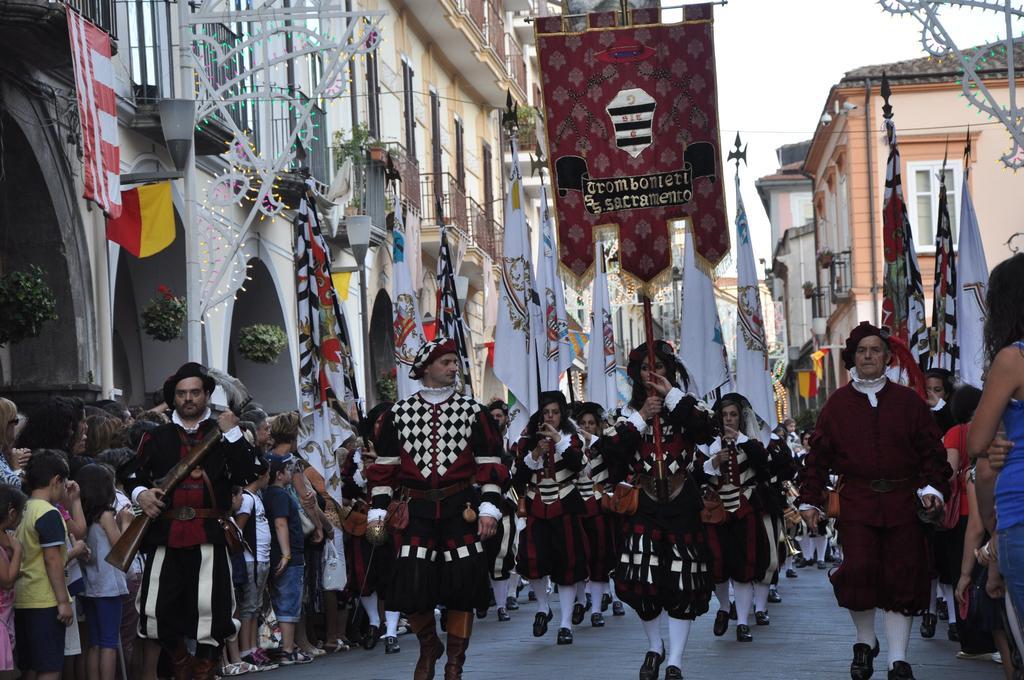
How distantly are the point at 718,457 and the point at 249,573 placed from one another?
3.47m

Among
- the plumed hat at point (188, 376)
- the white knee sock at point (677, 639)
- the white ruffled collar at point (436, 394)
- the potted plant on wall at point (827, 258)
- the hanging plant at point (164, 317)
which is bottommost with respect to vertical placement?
the white knee sock at point (677, 639)

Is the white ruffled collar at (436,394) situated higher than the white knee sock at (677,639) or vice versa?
the white ruffled collar at (436,394)

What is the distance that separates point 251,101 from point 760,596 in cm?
1133

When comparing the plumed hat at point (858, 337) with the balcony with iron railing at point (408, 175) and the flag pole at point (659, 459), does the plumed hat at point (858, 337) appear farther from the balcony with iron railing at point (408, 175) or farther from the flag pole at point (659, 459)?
the balcony with iron railing at point (408, 175)

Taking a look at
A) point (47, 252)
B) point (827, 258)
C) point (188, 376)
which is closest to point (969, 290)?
point (47, 252)

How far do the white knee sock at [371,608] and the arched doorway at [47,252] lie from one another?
382cm

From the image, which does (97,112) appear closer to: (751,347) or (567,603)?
(567,603)

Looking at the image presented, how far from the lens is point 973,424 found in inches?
244

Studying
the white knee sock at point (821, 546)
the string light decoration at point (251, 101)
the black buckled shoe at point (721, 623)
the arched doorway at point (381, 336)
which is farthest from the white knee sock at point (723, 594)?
the arched doorway at point (381, 336)

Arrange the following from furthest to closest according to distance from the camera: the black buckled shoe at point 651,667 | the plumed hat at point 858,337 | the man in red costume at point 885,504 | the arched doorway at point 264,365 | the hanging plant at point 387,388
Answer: the hanging plant at point 387,388, the arched doorway at point 264,365, the black buckled shoe at point 651,667, the plumed hat at point 858,337, the man in red costume at point 885,504

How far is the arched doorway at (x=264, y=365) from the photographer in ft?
81.1

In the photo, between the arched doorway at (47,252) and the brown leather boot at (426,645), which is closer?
the brown leather boot at (426,645)

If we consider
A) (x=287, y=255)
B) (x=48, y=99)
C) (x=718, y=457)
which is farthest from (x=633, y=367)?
(x=287, y=255)

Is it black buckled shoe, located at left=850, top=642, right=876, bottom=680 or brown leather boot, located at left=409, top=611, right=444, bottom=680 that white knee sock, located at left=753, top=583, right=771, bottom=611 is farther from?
brown leather boot, located at left=409, top=611, right=444, bottom=680
